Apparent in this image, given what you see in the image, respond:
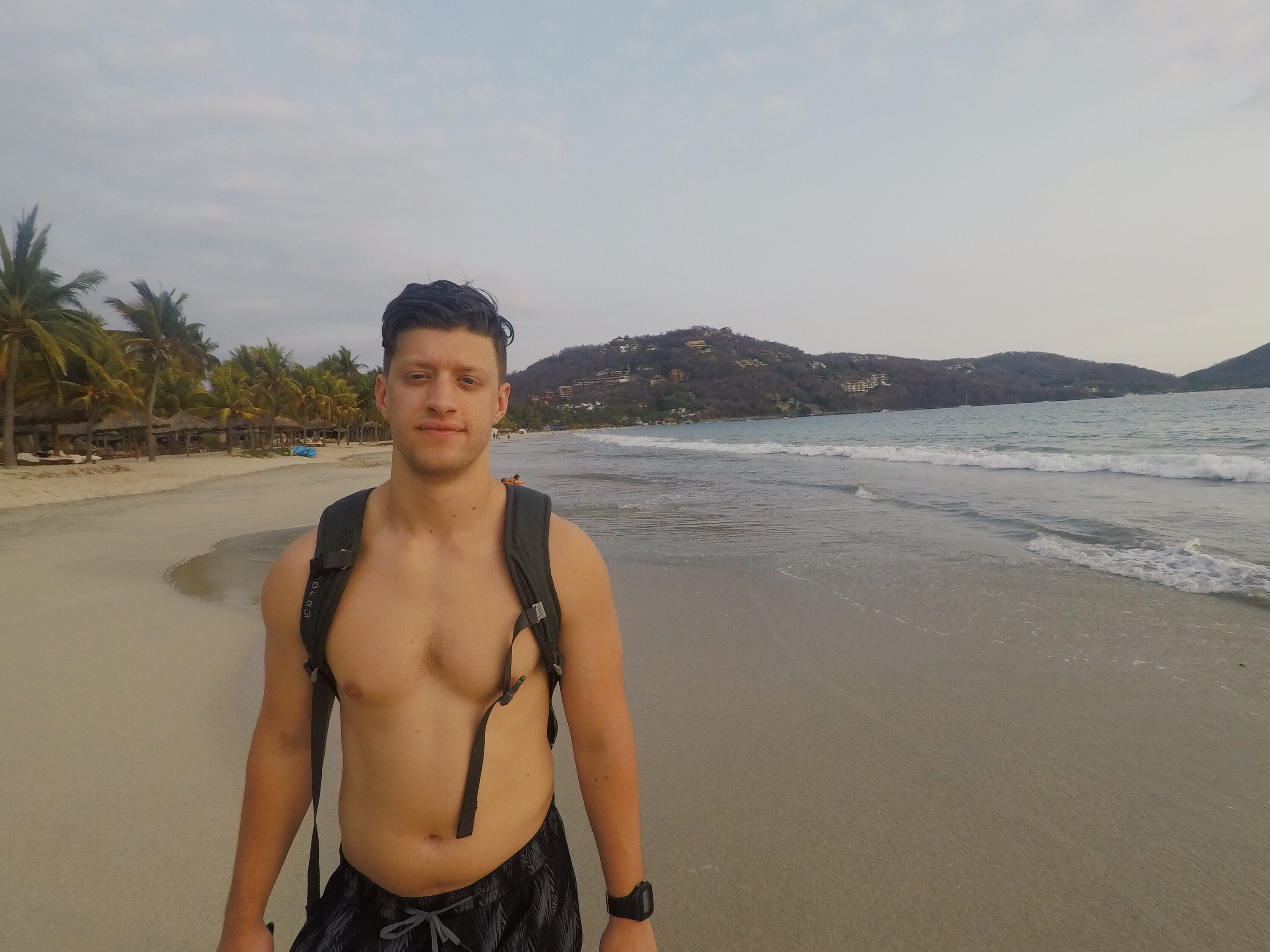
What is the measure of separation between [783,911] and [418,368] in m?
2.03

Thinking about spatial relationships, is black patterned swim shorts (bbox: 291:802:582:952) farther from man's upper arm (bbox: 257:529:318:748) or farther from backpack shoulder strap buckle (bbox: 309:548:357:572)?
backpack shoulder strap buckle (bbox: 309:548:357:572)

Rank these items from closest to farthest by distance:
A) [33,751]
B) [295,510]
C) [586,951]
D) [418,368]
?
[418,368] < [586,951] < [33,751] < [295,510]

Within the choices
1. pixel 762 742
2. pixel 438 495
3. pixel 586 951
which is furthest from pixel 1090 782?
pixel 438 495

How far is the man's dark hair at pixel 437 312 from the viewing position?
144 centimetres

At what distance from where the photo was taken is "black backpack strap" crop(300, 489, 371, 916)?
139cm

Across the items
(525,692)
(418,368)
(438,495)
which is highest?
(418,368)

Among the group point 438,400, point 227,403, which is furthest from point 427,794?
point 227,403

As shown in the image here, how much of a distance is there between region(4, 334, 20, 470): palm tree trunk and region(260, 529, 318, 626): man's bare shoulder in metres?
25.8

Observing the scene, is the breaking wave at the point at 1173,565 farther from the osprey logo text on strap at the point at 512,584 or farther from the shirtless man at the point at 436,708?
the osprey logo text on strap at the point at 512,584

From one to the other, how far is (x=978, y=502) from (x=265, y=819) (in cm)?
1214

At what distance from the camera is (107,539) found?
9.36 m

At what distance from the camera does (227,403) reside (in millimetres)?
36594

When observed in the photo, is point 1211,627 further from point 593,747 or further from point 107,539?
point 107,539

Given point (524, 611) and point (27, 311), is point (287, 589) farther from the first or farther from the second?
point (27, 311)
